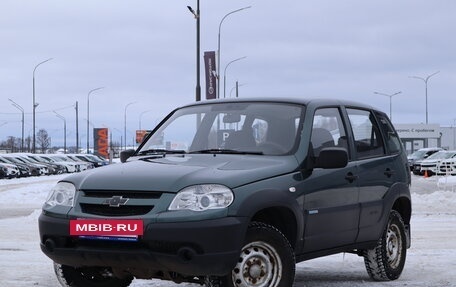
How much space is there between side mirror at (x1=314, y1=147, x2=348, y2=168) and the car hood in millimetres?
214

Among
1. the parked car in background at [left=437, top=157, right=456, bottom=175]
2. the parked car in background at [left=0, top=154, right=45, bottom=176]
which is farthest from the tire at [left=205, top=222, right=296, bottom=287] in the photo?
the parked car in background at [left=0, top=154, right=45, bottom=176]

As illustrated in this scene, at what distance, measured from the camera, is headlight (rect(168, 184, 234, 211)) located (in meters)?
5.05

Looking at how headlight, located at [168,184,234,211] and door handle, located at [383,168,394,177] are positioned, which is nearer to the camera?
headlight, located at [168,184,234,211]

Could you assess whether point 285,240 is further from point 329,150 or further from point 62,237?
point 62,237

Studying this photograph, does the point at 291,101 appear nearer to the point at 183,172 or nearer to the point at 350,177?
the point at 350,177

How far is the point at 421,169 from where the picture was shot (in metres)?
45.2

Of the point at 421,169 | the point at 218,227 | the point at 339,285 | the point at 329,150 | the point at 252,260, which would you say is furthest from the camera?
the point at 421,169

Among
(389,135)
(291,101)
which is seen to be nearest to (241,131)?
(291,101)

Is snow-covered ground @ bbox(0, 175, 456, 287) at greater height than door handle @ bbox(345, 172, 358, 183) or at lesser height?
lesser

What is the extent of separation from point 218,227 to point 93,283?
1.70 m

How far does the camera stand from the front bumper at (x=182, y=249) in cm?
496

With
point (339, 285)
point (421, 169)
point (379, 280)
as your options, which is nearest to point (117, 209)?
point (339, 285)

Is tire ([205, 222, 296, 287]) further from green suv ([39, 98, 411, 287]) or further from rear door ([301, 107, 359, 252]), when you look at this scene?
rear door ([301, 107, 359, 252])

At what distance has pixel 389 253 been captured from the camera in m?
7.47
